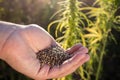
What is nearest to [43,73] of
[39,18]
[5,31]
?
[5,31]

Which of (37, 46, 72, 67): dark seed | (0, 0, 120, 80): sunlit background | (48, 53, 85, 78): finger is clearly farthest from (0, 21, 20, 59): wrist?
(0, 0, 120, 80): sunlit background

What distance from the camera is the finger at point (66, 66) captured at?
199 centimetres

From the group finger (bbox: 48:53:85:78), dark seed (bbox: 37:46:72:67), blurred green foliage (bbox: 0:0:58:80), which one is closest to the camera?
finger (bbox: 48:53:85:78)

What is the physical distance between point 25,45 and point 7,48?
10cm

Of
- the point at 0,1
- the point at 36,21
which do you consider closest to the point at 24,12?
the point at 36,21

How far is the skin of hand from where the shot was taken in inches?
79.0

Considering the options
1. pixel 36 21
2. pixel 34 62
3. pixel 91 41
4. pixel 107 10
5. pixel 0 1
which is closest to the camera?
pixel 34 62

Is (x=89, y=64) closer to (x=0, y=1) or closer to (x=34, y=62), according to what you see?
(x=34, y=62)

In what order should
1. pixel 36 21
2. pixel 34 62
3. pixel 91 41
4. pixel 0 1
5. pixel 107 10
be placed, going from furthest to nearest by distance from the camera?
pixel 36 21 < pixel 0 1 < pixel 91 41 < pixel 107 10 < pixel 34 62

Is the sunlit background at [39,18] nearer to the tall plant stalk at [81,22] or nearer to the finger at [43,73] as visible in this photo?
the tall plant stalk at [81,22]

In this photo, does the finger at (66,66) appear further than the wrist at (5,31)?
No

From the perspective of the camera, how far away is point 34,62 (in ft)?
6.81

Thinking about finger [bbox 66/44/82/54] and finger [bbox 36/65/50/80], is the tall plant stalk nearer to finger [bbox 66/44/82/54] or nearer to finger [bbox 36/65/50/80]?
finger [bbox 66/44/82/54]

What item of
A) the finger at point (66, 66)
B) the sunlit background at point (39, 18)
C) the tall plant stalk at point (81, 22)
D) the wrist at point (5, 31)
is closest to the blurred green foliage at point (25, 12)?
the sunlit background at point (39, 18)
